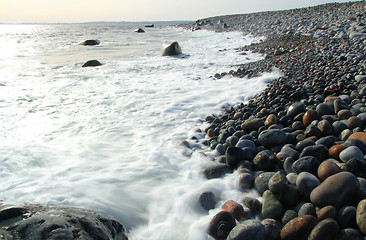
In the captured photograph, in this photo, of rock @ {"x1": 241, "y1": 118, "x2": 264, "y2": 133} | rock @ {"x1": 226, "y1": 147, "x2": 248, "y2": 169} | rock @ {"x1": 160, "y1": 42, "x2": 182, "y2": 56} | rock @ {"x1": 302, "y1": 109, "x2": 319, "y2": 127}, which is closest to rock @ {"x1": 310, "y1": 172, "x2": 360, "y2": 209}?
rock @ {"x1": 226, "y1": 147, "x2": 248, "y2": 169}

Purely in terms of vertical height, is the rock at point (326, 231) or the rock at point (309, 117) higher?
the rock at point (309, 117)

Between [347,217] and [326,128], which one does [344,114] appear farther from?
[347,217]

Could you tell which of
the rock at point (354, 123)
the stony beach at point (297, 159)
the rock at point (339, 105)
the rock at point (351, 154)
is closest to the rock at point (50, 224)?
the stony beach at point (297, 159)

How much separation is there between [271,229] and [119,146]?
6.96 feet

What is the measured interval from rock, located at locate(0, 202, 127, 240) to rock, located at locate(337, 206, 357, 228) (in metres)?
1.36

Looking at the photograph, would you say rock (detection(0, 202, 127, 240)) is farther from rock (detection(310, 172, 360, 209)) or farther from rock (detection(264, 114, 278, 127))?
rock (detection(264, 114, 278, 127))

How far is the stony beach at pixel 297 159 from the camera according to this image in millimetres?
1551

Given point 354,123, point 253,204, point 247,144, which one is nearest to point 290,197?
point 253,204

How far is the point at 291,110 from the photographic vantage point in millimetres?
3008

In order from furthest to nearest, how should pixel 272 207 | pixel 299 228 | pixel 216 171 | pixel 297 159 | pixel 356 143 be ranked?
pixel 216 171, pixel 297 159, pixel 356 143, pixel 272 207, pixel 299 228

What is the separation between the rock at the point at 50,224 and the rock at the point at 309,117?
2186 millimetres

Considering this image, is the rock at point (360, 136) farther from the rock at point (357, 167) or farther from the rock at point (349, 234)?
the rock at point (349, 234)

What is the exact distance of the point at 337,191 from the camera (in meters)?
1.60

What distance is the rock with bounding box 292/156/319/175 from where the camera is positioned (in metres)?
1.98
